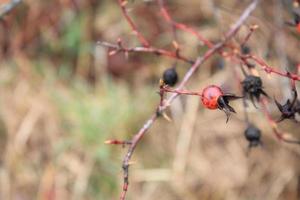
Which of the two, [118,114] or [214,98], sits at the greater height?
[214,98]

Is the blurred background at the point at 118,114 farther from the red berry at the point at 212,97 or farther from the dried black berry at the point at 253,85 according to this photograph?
the red berry at the point at 212,97

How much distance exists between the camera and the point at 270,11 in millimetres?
3047

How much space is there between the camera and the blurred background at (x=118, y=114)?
9.43ft

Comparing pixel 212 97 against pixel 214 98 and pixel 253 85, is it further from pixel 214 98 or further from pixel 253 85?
pixel 253 85

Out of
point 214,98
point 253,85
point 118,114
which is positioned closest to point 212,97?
point 214,98

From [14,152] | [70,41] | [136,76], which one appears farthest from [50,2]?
[14,152]

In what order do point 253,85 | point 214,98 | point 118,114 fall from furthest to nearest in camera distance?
point 118,114
point 253,85
point 214,98

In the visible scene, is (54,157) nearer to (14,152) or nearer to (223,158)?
(14,152)

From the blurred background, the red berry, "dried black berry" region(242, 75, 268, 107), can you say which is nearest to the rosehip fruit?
the red berry

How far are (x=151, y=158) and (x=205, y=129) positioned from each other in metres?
0.31

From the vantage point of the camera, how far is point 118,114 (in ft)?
9.91

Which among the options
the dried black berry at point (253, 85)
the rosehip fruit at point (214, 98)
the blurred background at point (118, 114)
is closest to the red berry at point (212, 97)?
the rosehip fruit at point (214, 98)

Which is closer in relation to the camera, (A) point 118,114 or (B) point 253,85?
(B) point 253,85

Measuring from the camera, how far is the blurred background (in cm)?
288
